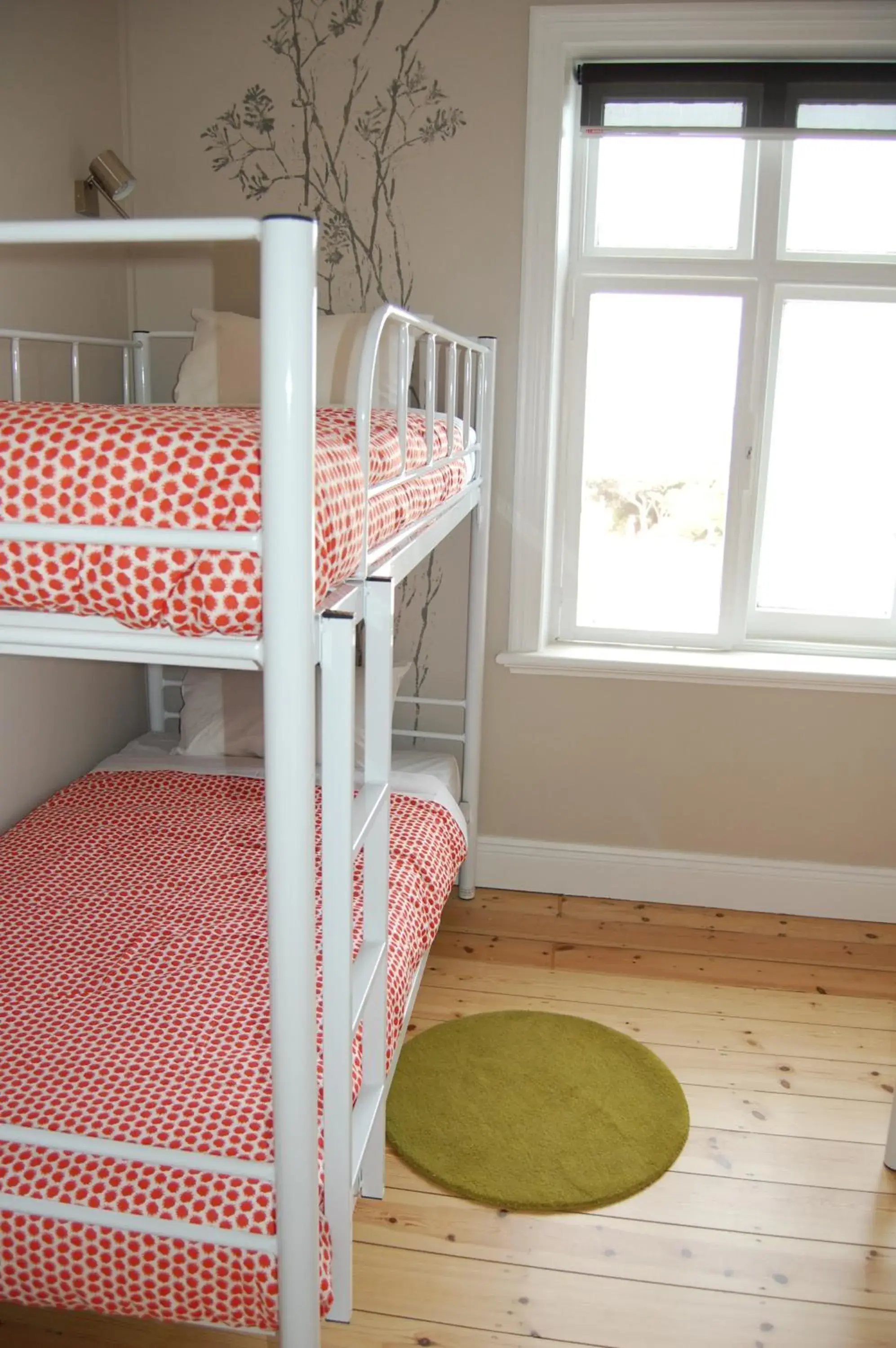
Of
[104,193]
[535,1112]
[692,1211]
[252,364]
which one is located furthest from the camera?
[104,193]

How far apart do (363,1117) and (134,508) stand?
2.94 ft

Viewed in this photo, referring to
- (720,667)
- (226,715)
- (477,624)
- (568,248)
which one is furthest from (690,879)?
(568,248)

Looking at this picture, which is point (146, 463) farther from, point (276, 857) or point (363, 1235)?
point (363, 1235)

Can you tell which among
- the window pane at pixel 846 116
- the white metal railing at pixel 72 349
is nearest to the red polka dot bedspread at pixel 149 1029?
the white metal railing at pixel 72 349

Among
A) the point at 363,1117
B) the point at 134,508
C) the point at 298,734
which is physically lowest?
the point at 363,1117

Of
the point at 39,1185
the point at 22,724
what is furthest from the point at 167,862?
the point at 39,1185

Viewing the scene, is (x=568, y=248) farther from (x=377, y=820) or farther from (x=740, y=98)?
(x=377, y=820)

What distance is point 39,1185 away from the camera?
1261 mm

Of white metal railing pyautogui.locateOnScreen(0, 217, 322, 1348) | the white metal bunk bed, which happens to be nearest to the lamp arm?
the white metal bunk bed

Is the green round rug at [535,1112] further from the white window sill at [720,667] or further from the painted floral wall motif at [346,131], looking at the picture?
the painted floral wall motif at [346,131]

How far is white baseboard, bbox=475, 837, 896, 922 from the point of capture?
2.99 metres

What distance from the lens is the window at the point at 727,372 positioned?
2.85 m

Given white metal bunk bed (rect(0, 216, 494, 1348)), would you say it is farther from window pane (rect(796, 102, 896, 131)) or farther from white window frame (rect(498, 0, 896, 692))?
window pane (rect(796, 102, 896, 131))

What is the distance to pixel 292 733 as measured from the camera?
→ 1.08 metres
